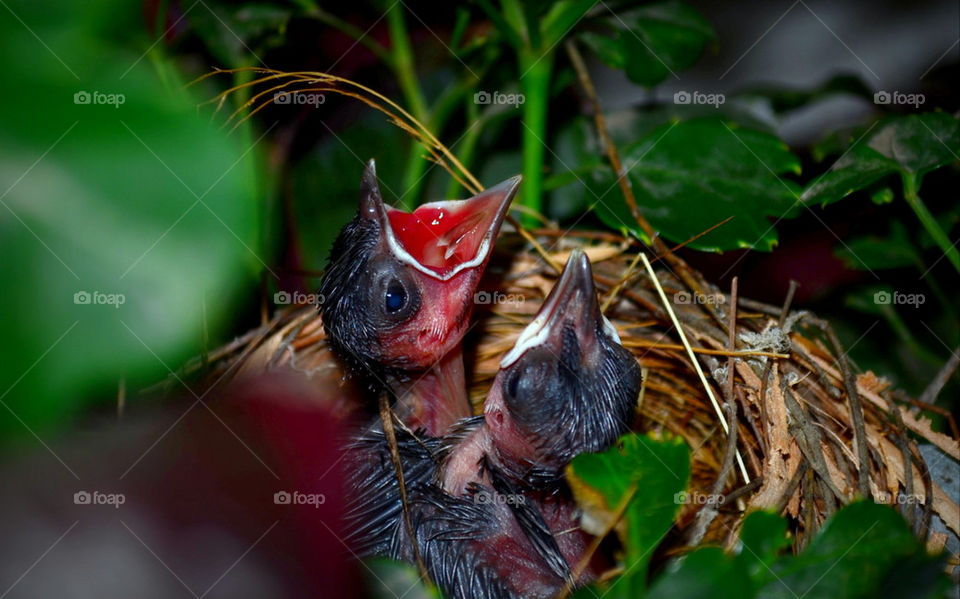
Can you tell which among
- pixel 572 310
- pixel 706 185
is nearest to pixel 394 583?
pixel 572 310

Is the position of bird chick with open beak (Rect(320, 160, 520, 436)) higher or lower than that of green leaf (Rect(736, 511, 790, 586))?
higher

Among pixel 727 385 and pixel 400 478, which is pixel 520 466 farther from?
pixel 727 385

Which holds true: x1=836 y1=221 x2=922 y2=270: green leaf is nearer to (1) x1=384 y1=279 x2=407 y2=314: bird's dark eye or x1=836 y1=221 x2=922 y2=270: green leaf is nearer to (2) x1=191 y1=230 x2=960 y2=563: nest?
(2) x1=191 y1=230 x2=960 y2=563: nest

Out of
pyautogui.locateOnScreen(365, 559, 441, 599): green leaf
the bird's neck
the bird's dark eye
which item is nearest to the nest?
the bird's neck

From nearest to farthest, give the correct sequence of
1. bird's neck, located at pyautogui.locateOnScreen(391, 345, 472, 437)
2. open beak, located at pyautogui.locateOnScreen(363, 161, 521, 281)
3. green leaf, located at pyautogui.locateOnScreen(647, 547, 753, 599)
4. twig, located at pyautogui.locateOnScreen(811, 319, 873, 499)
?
green leaf, located at pyautogui.locateOnScreen(647, 547, 753, 599) < twig, located at pyautogui.locateOnScreen(811, 319, 873, 499) < open beak, located at pyautogui.locateOnScreen(363, 161, 521, 281) < bird's neck, located at pyautogui.locateOnScreen(391, 345, 472, 437)

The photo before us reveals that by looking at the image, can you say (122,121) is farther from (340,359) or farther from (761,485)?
(761,485)

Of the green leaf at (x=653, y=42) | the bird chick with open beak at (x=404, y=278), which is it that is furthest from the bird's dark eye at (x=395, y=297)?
the green leaf at (x=653, y=42)
